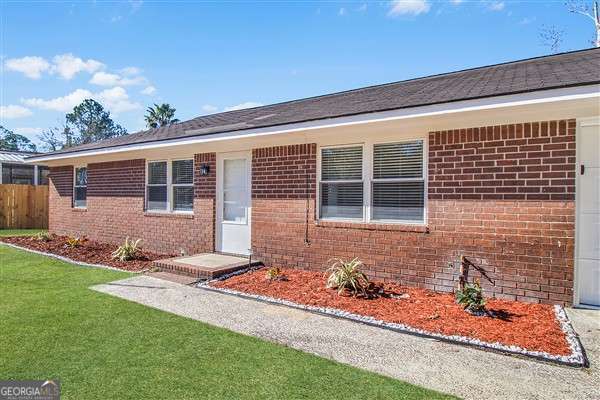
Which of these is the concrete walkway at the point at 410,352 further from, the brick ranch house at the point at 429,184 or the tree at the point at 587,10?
the tree at the point at 587,10

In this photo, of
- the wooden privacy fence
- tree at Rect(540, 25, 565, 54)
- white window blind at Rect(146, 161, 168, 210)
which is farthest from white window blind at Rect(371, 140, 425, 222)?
tree at Rect(540, 25, 565, 54)

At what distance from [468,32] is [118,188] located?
1165cm

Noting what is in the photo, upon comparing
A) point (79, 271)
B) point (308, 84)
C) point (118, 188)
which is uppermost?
point (308, 84)

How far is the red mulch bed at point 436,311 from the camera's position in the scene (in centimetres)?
418

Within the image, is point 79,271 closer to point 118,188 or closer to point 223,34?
point 118,188

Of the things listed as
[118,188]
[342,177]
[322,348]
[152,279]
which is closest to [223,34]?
[118,188]

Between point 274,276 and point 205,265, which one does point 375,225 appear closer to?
point 274,276

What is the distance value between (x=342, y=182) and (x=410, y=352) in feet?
12.7

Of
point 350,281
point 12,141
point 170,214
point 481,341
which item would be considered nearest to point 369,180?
point 350,281

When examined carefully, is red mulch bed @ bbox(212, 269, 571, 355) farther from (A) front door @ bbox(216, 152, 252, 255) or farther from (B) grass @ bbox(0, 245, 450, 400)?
(A) front door @ bbox(216, 152, 252, 255)

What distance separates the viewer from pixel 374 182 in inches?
268

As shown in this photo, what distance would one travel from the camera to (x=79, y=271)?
8.02 m

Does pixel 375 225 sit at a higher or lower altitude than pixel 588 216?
lower

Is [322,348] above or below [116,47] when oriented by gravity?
below
